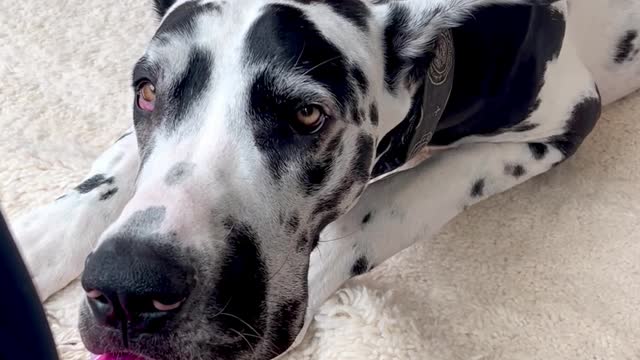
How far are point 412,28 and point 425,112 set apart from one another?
0.63ft

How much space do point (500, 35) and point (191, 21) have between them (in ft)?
2.37

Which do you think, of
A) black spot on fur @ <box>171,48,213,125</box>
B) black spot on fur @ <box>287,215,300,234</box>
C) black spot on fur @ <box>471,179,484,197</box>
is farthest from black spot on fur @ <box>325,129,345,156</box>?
black spot on fur @ <box>471,179,484,197</box>

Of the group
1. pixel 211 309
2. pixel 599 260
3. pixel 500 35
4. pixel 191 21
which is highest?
pixel 191 21

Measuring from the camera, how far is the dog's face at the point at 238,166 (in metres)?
1.47

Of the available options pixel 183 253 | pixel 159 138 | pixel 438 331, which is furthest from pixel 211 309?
pixel 438 331

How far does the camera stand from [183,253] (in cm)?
146

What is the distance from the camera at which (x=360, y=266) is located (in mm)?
2039

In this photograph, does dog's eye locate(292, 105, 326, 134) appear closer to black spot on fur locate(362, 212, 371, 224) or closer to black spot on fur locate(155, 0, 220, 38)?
black spot on fur locate(155, 0, 220, 38)

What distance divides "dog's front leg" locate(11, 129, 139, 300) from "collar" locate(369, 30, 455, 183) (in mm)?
586

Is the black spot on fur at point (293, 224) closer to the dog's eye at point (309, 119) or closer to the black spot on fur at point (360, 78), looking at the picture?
the dog's eye at point (309, 119)

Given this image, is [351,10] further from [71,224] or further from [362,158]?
[71,224]

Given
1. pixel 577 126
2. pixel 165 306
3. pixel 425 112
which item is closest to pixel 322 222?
pixel 425 112

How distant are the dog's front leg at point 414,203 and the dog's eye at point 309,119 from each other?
1.35 ft

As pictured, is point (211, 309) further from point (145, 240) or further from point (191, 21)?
point (191, 21)
